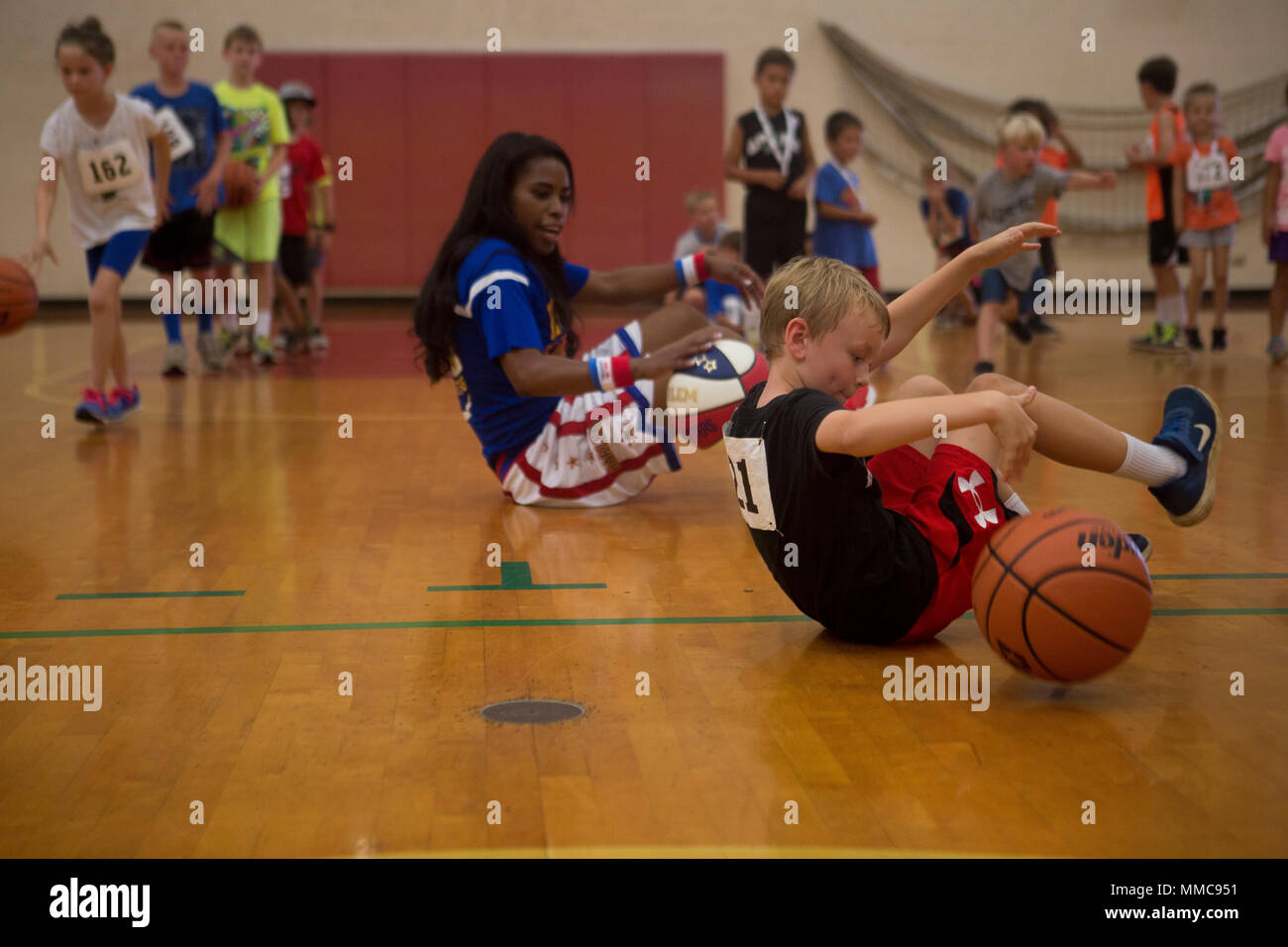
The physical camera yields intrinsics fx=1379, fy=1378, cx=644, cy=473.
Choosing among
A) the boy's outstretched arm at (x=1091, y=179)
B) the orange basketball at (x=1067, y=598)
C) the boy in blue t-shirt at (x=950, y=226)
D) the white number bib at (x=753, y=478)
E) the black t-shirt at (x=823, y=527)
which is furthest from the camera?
the boy in blue t-shirt at (x=950, y=226)

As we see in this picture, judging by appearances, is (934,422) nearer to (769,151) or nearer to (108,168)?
(108,168)

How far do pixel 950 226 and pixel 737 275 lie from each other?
713 centimetres

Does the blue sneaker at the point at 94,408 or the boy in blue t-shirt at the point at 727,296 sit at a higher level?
the boy in blue t-shirt at the point at 727,296

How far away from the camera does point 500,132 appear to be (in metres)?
14.3

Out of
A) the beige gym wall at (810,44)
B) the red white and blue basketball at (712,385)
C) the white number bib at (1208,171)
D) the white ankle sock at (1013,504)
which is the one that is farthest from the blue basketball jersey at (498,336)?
the beige gym wall at (810,44)

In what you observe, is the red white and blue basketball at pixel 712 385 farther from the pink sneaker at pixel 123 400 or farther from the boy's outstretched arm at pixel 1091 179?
the boy's outstretched arm at pixel 1091 179

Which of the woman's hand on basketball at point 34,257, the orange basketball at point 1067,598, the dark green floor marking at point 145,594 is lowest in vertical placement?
the dark green floor marking at point 145,594

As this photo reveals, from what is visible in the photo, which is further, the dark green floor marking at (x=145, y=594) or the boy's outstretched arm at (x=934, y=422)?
the dark green floor marking at (x=145, y=594)

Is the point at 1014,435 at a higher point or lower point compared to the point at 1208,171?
lower

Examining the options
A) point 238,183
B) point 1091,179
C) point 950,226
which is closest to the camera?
point 1091,179

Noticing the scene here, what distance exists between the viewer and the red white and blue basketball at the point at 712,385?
463cm

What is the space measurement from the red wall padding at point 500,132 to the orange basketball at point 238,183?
5112 millimetres

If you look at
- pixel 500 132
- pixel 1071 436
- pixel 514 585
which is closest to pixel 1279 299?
pixel 1071 436

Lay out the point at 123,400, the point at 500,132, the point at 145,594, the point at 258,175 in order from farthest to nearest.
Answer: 1. the point at 500,132
2. the point at 258,175
3. the point at 123,400
4. the point at 145,594
